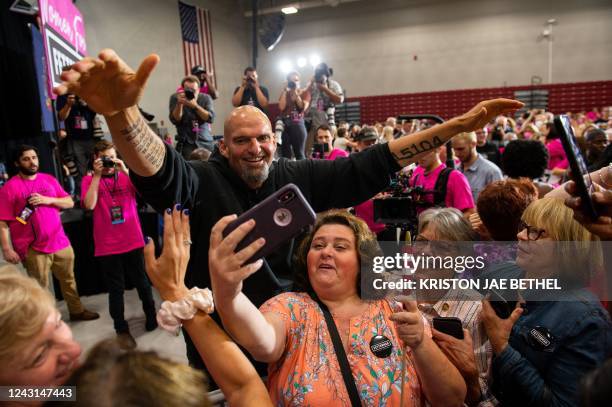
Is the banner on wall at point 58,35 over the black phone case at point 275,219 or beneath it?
over

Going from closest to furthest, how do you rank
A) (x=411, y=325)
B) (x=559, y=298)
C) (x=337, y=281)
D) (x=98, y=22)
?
1. (x=411, y=325)
2. (x=559, y=298)
3. (x=337, y=281)
4. (x=98, y=22)

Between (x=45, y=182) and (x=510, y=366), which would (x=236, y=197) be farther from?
(x=45, y=182)

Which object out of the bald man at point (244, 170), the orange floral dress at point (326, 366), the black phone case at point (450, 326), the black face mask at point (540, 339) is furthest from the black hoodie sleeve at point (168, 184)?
the black face mask at point (540, 339)

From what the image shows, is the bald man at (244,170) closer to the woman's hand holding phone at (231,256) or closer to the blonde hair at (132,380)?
the woman's hand holding phone at (231,256)

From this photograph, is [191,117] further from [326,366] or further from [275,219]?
[275,219]

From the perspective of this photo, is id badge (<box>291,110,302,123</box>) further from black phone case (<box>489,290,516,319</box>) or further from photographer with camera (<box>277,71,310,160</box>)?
black phone case (<box>489,290,516,319</box>)

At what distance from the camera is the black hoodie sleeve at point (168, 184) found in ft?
4.98

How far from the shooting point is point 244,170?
1.81 metres

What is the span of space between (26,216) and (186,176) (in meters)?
2.44

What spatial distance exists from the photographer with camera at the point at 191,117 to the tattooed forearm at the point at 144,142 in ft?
11.3

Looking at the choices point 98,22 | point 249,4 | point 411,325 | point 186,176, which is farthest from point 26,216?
point 249,4

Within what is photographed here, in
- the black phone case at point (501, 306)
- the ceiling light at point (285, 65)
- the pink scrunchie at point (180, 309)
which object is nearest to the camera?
the pink scrunchie at point (180, 309)

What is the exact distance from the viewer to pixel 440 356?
1.24 m

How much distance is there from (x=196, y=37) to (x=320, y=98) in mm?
8676
